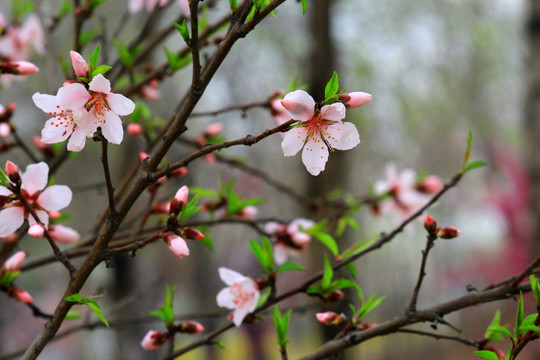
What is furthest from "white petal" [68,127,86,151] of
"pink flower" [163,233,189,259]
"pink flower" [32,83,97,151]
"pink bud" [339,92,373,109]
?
"pink bud" [339,92,373,109]

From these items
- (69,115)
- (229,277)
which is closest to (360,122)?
(229,277)

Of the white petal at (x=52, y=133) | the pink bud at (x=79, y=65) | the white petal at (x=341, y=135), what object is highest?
the pink bud at (x=79, y=65)

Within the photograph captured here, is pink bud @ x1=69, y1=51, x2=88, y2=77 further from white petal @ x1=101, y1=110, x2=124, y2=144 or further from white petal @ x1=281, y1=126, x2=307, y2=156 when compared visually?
white petal @ x1=281, y1=126, x2=307, y2=156

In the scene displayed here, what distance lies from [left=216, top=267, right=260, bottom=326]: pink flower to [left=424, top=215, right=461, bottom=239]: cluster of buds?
462 mm

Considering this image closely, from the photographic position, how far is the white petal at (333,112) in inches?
38.3

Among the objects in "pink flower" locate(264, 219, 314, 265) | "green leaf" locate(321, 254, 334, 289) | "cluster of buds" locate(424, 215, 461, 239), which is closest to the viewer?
"cluster of buds" locate(424, 215, 461, 239)

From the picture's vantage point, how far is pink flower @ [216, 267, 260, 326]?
1.38m

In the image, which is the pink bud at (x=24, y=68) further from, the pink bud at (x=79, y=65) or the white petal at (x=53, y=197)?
the pink bud at (x=79, y=65)

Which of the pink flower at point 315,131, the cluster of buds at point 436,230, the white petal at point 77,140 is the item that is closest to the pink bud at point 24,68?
the white petal at point 77,140

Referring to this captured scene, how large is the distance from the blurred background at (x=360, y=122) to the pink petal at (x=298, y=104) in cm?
102

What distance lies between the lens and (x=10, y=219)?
3.62 ft

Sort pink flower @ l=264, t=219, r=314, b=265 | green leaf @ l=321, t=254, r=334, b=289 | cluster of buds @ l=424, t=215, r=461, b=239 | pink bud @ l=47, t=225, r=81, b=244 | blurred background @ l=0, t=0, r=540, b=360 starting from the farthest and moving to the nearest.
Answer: blurred background @ l=0, t=0, r=540, b=360 → pink flower @ l=264, t=219, r=314, b=265 → pink bud @ l=47, t=225, r=81, b=244 → green leaf @ l=321, t=254, r=334, b=289 → cluster of buds @ l=424, t=215, r=461, b=239

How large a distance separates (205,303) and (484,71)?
276 inches

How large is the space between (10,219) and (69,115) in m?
0.25
